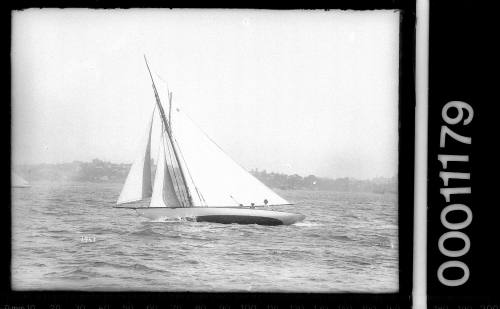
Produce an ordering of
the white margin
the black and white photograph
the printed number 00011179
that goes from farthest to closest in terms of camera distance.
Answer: the black and white photograph, the printed number 00011179, the white margin

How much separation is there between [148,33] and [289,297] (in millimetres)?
1670

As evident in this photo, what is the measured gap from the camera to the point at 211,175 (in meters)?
3.50

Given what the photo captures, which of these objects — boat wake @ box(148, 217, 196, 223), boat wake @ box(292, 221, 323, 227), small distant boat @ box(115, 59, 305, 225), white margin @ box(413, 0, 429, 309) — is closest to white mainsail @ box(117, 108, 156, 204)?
small distant boat @ box(115, 59, 305, 225)

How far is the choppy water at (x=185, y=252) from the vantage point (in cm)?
338

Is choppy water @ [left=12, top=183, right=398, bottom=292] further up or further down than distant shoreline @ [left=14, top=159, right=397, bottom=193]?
further down

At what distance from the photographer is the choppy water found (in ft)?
11.1

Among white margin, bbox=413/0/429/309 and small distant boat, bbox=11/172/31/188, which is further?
small distant boat, bbox=11/172/31/188

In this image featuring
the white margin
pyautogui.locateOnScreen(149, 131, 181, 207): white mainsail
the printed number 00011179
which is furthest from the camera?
pyautogui.locateOnScreen(149, 131, 181, 207): white mainsail

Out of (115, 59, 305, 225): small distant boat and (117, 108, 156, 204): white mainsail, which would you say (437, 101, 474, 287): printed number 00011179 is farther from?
(117, 108, 156, 204): white mainsail

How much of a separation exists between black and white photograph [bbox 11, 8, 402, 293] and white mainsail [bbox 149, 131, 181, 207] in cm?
6

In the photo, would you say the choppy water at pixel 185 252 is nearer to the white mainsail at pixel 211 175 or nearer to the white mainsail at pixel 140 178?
the white mainsail at pixel 140 178

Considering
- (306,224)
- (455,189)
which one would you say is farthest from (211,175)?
(455,189)

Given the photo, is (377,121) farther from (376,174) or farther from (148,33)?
(148,33)

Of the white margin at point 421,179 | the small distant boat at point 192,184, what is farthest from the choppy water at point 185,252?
the white margin at point 421,179
